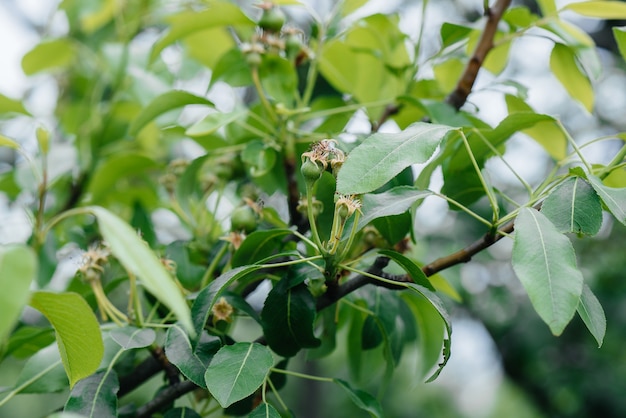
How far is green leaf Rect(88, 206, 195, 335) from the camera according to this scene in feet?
1.00

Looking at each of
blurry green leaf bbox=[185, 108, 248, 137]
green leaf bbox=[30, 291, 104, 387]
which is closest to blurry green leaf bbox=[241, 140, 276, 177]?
blurry green leaf bbox=[185, 108, 248, 137]

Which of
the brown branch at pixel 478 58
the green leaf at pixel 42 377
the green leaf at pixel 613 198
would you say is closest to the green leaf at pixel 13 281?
the green leaf at pixel 42 377

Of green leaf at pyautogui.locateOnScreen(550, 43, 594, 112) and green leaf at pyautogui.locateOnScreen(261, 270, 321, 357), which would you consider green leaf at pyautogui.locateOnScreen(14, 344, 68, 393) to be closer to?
green leaf at pyautogui.locateOnScreen(261, 270, 321, 357)

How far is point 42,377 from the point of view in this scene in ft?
1.85

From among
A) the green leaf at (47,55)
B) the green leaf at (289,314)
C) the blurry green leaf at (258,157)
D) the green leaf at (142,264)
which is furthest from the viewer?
the green leaf at (47,55)

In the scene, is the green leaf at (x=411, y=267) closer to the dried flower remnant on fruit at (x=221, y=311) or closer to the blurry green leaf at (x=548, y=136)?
the dried flower remnant on fruit at (x=221, y=311)

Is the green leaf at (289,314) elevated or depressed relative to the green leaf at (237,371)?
depressed

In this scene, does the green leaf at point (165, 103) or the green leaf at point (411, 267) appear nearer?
the green leaf at point (411, 267)

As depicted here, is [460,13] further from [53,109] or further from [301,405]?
[301,405]

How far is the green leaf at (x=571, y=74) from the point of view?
2.29 ft

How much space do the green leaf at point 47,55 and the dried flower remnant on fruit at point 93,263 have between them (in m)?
0.52

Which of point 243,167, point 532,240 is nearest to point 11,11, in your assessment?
point 243,167

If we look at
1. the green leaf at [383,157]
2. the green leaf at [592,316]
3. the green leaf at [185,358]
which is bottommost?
the green leaf at [185,358]

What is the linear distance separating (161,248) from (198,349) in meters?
0.25
